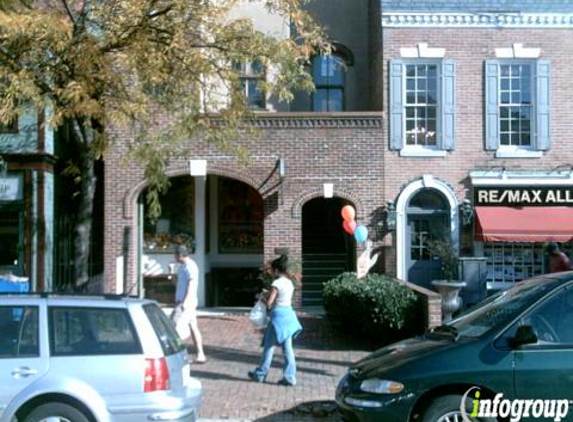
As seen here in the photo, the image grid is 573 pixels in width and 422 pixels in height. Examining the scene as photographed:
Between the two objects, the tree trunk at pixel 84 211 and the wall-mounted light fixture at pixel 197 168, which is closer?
the tree trunk at pixel 84 211

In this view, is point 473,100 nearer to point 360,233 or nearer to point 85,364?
point 360,233

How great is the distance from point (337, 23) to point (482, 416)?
15.2 meters

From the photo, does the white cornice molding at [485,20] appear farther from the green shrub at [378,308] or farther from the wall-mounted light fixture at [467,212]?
the green shrub at [378,308]

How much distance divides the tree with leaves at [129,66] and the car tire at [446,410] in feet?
17.0

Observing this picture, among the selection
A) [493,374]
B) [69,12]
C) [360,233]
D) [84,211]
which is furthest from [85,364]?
[360,233]

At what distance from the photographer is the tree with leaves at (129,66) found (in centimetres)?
877

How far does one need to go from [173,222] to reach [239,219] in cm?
178

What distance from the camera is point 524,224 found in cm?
1543

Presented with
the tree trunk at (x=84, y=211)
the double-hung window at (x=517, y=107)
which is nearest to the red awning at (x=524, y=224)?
the double-hung window at (x=517, y=107)

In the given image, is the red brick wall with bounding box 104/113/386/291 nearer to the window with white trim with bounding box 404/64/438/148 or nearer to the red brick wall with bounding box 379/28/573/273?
the red brick wall with bounding box 379/28/573/273

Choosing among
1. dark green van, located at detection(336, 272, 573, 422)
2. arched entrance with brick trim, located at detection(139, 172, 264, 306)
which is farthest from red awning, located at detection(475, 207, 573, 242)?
dark green van, located at detection(336, 272, 573, 422)

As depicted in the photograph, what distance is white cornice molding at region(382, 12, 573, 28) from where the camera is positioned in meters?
16.1

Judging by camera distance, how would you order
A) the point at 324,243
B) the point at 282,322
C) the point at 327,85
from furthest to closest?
the point at 327,85 < the point at 324,243 < the point at 282,322

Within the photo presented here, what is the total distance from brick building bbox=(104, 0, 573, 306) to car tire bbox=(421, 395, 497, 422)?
33.3 ft
